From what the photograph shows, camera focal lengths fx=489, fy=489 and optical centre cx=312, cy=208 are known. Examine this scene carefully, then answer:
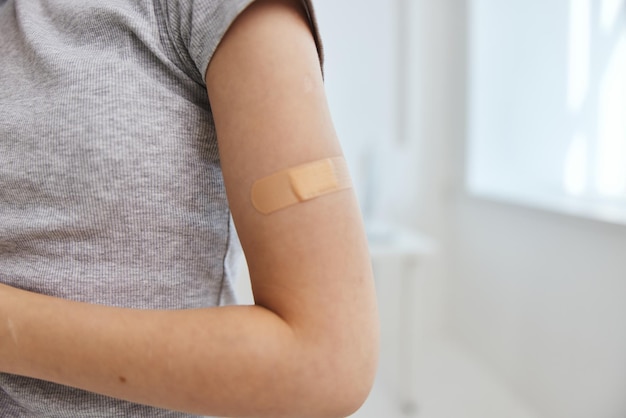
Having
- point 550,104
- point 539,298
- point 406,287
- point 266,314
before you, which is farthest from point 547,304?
point 266,314

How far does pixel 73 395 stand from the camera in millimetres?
440

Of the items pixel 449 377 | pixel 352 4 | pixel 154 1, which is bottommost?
pixel 449 377

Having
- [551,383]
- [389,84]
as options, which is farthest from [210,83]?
[389,84]

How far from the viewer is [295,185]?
0.35 meters

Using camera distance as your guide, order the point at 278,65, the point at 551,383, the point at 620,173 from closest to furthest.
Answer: the point at 278,65, the point at 620,173, the point at 551,383

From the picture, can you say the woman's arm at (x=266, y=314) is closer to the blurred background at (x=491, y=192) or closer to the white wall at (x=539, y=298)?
the blurred background at (x=491, y=192)

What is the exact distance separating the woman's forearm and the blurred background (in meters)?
1.36

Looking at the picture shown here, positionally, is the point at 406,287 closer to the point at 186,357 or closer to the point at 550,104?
the point at 550,104

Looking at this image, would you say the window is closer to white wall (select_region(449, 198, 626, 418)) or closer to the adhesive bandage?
white wall (select_region(449, 198, 626, 418))

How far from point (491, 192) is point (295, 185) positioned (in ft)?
6.54

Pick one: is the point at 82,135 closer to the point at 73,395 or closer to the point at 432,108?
the point at 73,395

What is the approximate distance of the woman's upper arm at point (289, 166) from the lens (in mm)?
357

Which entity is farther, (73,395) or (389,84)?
(389,84)

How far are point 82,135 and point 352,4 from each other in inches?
79.1
